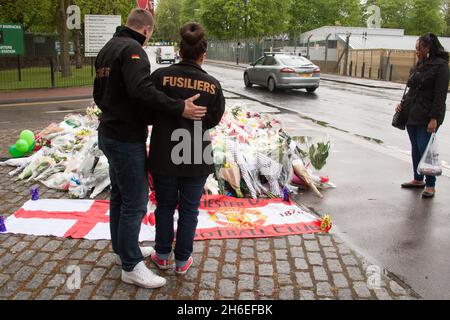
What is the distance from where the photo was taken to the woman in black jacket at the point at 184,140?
299 cm

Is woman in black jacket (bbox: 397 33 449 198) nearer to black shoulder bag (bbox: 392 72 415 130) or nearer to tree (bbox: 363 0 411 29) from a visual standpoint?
black shoulder bag (bbox: 392 72 415 130)

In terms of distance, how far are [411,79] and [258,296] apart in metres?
3.68

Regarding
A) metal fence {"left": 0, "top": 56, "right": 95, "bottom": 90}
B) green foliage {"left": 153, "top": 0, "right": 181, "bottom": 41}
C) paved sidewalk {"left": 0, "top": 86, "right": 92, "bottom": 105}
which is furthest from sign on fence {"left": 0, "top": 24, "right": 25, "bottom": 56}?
green foliage {"left": 153, "top": 0, "right": 181, "bottom": 41}

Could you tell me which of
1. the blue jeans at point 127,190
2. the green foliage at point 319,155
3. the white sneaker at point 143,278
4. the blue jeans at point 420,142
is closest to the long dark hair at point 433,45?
the blue jeans at point 420,142

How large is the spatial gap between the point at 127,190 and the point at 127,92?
67 centimetres

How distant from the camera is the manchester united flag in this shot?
13.7 ft

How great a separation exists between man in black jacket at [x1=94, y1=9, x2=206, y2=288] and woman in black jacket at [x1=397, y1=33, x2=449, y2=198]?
3.42 meters

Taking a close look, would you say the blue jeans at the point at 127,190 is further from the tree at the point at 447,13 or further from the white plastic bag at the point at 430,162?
the tree at the point at 447,13

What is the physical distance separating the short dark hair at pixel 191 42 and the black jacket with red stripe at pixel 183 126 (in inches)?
2.2

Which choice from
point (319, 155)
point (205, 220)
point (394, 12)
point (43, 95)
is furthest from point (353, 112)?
point (394, 12)

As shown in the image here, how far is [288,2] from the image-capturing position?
58500mm

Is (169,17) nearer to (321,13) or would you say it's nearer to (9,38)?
(321,13)

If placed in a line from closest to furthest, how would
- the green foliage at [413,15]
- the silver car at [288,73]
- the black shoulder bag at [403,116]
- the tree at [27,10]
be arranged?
the black shoulder bag at [403,116] < the silver car at [288,73] < the tree at [27,10] < the green foliage at [413,15]

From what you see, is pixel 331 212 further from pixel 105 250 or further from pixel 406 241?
pixel 105 250
